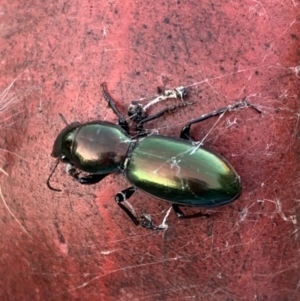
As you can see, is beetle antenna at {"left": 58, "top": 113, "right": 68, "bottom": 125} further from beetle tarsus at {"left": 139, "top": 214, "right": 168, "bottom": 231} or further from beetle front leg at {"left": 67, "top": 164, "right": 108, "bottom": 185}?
beetle tarsus at {"left": 139, "top": 214, "right": 168, "bottom": 231}

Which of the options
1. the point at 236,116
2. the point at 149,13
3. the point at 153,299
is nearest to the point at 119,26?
the point at 149,13

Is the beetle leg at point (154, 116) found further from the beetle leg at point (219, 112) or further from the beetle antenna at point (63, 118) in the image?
the beetle antenna at point (63, 118)

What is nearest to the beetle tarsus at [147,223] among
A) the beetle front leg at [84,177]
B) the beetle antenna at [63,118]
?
the beetle front leg at [84,177]

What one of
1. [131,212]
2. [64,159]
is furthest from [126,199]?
[64,159]

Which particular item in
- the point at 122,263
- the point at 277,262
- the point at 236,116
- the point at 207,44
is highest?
the point at 207,44

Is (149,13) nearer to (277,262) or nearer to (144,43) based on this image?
(144,43)

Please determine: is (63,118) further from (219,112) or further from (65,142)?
(219,112)

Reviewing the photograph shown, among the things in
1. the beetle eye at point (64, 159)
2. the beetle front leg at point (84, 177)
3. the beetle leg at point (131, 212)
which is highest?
the beetle eye at point (64, 159)
